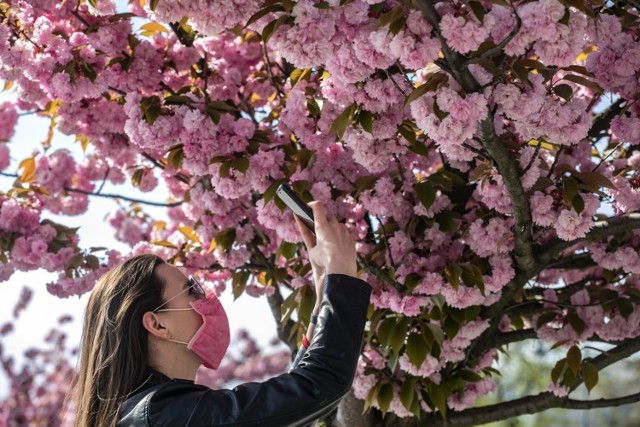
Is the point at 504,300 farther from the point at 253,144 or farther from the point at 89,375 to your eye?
the point at 89,375

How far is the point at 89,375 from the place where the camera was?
5.69 ft

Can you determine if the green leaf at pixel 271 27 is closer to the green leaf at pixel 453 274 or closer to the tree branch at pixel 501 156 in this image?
the tree branch at pixel 501 156

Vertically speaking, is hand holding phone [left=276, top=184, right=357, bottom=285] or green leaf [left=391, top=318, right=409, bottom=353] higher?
green leaf [left=391, top=318, right=409, bottom=353]

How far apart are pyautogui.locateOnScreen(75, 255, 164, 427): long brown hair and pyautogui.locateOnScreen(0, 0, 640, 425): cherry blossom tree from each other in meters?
0.87

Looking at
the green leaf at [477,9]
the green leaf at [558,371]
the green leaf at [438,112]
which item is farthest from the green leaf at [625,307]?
the green leaf at [477,9]

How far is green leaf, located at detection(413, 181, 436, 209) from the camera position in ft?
9.64

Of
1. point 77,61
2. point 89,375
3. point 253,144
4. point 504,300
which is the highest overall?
point 77,61

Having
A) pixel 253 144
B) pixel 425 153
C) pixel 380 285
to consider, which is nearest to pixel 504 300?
pixel 380 285

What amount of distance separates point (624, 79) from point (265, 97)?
1600 mm

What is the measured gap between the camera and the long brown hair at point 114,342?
66.2 inches

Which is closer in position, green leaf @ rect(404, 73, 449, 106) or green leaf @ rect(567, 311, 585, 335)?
green leaf @ rect(404, 73, 449, 106)

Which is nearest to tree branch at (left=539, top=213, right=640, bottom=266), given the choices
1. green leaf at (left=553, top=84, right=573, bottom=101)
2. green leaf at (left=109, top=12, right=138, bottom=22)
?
green leaf at (left=553, top=84, right=573, bottom=101)

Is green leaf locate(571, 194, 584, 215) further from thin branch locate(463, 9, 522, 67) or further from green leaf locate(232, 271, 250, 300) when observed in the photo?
green leaf locate(232, 271, 250, 300)

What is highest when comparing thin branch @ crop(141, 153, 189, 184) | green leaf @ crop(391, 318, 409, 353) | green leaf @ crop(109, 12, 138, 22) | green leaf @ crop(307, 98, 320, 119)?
green leaf @ crop(109, 12, 138, 22)
